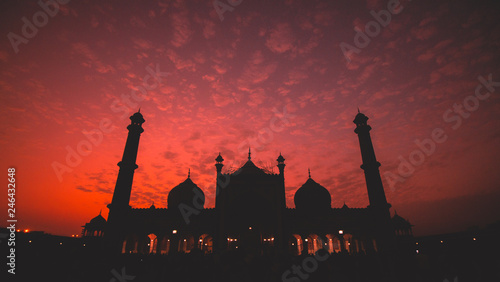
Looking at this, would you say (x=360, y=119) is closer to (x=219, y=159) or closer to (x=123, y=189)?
(x=219, y=159)

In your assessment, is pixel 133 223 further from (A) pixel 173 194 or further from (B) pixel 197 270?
(B) pixel 197 270

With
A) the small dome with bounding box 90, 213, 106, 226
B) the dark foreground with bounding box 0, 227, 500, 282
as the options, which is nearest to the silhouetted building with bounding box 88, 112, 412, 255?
the small dome with bounding box 90, 213, 106, 226

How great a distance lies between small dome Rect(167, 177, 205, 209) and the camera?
28.7 metres

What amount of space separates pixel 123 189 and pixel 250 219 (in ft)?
41.2

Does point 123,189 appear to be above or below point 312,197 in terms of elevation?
below

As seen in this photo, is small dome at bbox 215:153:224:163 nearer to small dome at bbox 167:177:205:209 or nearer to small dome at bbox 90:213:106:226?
small dome at bbox 167:177:205:209

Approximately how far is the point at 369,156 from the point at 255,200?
40.8ft

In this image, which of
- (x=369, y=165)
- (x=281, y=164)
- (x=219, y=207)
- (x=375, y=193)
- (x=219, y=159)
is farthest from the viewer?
(x=281, y=164)

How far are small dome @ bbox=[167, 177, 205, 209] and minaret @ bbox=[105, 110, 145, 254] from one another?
20.9 feet

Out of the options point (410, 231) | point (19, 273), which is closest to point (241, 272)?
point (19, 273)

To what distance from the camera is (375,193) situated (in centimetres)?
2289

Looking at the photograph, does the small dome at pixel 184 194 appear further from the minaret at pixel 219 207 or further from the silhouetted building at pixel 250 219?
the minaret at pixel 219 207

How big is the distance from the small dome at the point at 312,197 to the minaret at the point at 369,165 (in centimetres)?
541

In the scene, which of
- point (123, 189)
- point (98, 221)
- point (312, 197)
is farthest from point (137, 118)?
point (312, 197)
